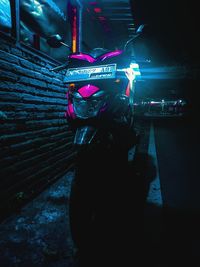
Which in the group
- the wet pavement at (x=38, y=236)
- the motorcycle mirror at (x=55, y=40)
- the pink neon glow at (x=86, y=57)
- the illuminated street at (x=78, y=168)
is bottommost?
the wet pavement at (x=38, y=236)

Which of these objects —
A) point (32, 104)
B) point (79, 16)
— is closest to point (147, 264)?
point (32, 104)

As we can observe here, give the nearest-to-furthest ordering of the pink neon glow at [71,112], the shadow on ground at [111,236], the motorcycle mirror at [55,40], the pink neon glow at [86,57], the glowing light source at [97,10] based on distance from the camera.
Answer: the shadow on ground at [111,236] → the pink neon glow at [71,112] → the pink neon glow at [86,57] → the motorcycle mirror at [55,40] → the glowing light source at [97,10]

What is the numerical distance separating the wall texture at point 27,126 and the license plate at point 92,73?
3.06 feet

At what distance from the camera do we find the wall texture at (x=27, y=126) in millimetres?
2975

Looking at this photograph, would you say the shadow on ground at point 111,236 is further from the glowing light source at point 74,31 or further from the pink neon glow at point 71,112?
the glowing light source at point 74,31

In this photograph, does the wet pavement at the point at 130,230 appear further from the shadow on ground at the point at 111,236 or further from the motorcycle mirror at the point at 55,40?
the motorcycle mirror at the point at 55,40

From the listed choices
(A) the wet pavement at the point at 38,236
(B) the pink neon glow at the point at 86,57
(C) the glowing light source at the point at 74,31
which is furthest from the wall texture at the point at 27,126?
(C) the glowing light source at the point at 74,31

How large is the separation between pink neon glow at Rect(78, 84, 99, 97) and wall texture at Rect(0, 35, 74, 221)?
43.4 inches

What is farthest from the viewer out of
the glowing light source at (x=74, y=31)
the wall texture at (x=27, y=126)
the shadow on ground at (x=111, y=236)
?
the glowing light source at (x=74, y=31)

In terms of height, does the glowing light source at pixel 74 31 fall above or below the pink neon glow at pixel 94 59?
above

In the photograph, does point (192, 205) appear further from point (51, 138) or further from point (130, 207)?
point (51, 138)

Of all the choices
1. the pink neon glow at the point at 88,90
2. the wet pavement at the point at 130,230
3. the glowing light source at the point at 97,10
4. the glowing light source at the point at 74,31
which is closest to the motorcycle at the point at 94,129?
the pink neon glow at the point at 88,90

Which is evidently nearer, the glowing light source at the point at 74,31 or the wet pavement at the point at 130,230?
the wet pavement at the point at 130,230

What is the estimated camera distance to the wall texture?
9.76 ft
